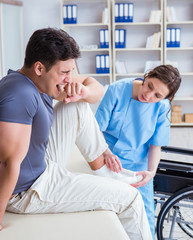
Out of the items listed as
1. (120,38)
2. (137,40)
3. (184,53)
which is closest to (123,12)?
(120,38)

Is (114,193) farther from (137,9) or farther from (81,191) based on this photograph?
(137,9)

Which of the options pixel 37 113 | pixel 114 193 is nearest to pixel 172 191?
pixel 114 193

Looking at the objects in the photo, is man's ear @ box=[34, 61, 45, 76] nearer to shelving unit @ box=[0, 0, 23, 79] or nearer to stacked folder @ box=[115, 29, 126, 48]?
shelving unit @ box=[0, 0, 23, 79]

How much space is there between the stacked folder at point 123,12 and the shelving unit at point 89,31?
25cm

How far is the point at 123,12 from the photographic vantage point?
5156mm

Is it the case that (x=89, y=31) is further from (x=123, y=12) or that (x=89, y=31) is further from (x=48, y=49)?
(x=48, y=49)

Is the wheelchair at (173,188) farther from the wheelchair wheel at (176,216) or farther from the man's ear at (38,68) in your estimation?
the man's ear at (38,68)

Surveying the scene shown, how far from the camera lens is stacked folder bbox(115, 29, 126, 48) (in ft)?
17.0

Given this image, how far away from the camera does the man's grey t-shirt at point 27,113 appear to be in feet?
3.74

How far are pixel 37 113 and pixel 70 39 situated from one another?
11.7 inches

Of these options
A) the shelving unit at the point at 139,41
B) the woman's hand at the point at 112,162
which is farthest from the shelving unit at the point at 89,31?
the woman's hand at the point at 112,162

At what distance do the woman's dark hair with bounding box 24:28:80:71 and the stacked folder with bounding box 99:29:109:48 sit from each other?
4.01 metres

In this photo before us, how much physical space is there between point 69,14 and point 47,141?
4.14m

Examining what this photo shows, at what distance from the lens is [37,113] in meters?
1.23
